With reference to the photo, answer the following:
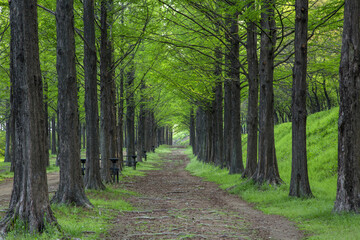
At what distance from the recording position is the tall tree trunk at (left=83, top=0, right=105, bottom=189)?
39.0ft

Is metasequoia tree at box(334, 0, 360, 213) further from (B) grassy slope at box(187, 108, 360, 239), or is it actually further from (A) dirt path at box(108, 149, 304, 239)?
(A) dirt path at box(108, 149, 304, 239)

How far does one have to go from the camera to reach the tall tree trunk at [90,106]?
1189 cm

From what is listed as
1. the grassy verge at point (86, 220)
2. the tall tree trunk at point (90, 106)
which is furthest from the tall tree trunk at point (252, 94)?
the tall tree trunk at point (90, 106)

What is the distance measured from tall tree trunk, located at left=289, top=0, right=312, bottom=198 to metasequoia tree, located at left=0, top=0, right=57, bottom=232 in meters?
7.35

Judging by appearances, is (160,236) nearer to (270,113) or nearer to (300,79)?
(300,79)

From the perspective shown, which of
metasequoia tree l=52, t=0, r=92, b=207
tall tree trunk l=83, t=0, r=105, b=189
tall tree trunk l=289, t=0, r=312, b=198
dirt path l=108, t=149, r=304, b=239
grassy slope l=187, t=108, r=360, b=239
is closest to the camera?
dirt path l=108, t=149, r=304, b=239

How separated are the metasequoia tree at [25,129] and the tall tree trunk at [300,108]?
289 inches

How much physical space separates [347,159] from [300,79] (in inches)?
137

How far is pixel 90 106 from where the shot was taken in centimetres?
1189

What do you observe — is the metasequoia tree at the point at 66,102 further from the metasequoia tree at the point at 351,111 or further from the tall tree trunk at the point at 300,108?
the metasequoia tree at the point at 351,111

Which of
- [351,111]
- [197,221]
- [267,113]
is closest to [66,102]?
[197,221]

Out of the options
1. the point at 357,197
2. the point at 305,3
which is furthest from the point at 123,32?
the point at 357,197

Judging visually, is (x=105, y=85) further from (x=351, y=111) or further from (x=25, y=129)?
(x=351, y=111)

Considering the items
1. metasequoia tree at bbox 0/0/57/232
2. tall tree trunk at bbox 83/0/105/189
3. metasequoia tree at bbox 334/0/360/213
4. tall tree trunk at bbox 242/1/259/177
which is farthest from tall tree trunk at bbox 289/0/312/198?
metasequoia tree at bbox 0/0/57/232
